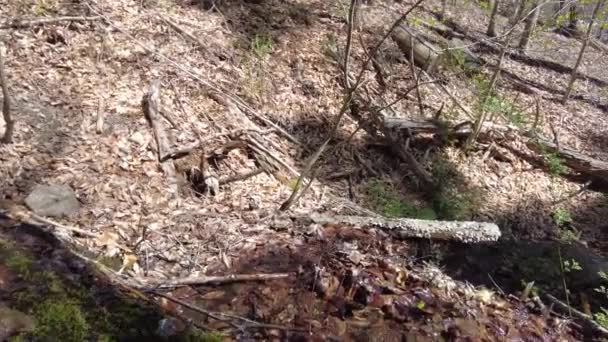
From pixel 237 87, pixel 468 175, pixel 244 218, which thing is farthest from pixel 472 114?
pixel 244 218

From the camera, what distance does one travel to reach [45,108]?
526cm

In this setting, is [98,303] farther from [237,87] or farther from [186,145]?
[237,87]

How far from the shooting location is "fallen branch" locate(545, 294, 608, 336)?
470 centimetres

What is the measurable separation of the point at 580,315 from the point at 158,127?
5349 millimetres

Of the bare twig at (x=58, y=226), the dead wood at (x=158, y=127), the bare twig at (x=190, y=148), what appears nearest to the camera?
the bare twig at (x=58, y=226)

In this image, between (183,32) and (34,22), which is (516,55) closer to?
(183,32)

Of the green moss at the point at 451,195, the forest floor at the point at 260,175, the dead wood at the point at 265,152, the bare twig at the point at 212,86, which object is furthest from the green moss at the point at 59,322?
the green moss at the point at 451,195

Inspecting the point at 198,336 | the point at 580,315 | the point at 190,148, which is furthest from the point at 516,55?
the point at 198,336

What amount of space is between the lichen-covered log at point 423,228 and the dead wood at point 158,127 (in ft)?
5.60

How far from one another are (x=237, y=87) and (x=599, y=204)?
673 cm

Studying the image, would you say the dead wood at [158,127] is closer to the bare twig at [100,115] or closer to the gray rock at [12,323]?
the bare twig at [100,115]

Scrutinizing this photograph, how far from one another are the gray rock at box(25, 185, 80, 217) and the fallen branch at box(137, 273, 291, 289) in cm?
122

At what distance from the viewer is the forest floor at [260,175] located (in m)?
4.26

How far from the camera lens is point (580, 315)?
491cm
